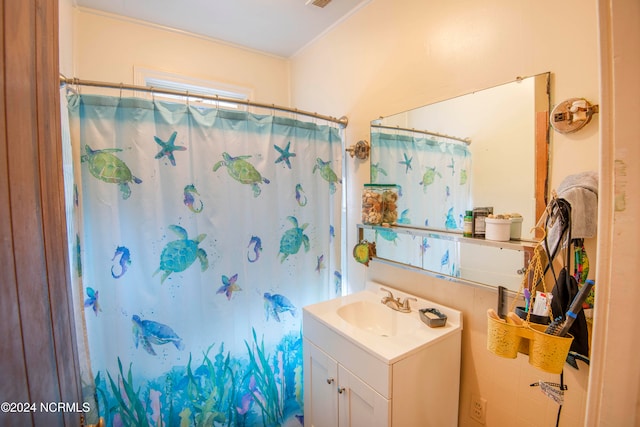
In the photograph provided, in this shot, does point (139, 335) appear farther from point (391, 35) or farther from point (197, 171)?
point (391, 35)

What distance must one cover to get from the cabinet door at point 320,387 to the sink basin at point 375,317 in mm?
245

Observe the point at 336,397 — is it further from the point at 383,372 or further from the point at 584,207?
the point at 584,207

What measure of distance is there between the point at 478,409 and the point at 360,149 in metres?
1.48

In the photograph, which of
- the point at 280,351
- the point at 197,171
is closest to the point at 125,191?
the point at 197,171

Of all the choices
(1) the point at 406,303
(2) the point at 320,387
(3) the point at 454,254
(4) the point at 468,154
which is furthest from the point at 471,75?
(2) the point at 320,387

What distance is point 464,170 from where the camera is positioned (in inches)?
48.6

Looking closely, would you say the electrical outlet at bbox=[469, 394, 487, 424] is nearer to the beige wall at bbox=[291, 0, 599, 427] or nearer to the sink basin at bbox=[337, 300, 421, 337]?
the beige wall at bbox=[291, 0, 599, 427]

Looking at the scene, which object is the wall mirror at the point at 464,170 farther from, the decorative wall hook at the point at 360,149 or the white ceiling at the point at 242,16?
the white ceiling at the point at 242,16

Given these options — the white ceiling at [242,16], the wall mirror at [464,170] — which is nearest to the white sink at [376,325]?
the wall mirror at [464,170]

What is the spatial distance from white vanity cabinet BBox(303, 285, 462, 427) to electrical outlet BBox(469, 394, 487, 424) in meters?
0.07

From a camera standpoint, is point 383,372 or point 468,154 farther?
point 468,154

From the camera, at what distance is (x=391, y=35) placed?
1.51m

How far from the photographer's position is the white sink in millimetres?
→ 1081

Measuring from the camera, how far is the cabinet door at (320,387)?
4.14 feet
